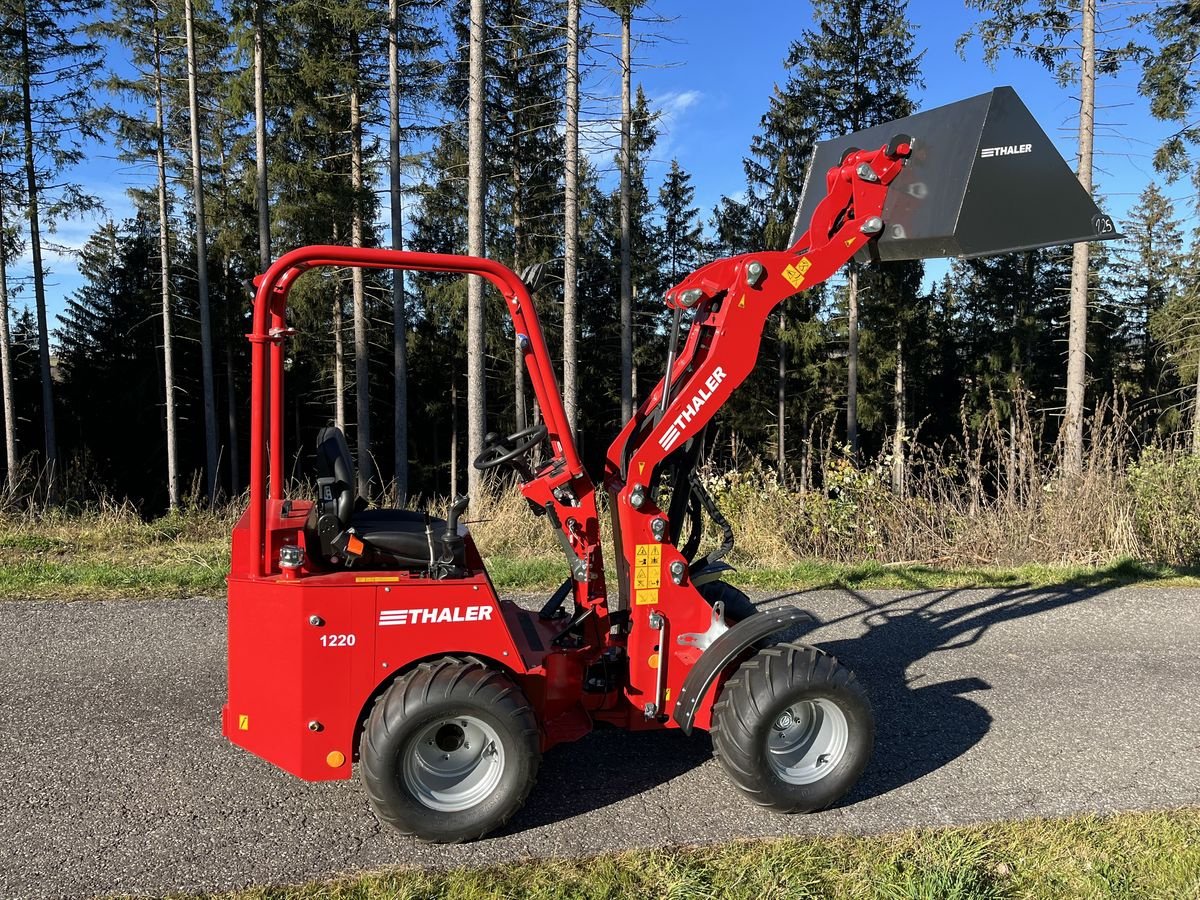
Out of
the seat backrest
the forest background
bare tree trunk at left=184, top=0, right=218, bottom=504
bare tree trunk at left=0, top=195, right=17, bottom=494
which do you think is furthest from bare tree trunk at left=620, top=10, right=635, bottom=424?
the seat backrest

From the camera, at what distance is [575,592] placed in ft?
13.5

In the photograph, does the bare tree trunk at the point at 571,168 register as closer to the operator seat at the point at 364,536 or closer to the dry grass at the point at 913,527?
the dry grass at the point at 913,527

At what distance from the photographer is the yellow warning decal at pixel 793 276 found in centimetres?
403

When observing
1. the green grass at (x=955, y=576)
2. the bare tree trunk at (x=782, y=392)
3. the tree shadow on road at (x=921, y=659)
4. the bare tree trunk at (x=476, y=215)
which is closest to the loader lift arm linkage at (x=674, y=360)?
the tree shadow on road at (x=921, y=659)

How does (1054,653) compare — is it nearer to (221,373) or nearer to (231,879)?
(231,879)

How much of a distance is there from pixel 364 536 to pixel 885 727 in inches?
119

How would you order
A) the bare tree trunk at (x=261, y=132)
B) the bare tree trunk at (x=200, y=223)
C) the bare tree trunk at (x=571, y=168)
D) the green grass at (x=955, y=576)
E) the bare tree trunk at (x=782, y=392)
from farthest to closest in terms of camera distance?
1. the bare tree trunk at (x=782, y=392)
2. the bare tree trunk at (x=200, y=223)
3. the bare tree trunk at (x=261, y=132)
4. the bare tree trunk at (x=571, y=168)
5. the green grass at (x=955, y=576)

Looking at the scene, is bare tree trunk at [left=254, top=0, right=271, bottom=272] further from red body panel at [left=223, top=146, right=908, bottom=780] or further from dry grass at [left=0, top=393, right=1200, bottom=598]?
red body panel at [left=223, top=146, right=908, bottom=780]

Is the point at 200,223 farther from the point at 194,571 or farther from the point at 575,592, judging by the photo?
the point at 575,592

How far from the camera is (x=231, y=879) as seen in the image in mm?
3160

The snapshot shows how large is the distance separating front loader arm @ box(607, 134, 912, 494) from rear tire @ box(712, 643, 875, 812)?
103cm

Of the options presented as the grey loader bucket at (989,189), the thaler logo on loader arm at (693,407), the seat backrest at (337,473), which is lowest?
the seat backrest at (337,473)

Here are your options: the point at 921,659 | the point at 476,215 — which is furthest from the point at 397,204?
the point at 921,659

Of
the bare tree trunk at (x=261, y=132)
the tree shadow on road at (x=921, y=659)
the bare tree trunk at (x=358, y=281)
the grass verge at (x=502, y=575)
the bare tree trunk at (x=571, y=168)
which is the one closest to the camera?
the tree shadow on road at (x=921, y=659)
